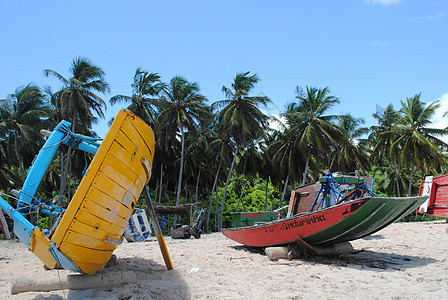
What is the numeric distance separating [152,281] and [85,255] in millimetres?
1696

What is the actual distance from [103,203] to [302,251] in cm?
559

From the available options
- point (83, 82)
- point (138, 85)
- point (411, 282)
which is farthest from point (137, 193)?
point (138, 85)

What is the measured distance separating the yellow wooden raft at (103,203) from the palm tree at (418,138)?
86.8 feet

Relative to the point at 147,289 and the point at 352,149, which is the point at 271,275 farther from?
the point at 352,149

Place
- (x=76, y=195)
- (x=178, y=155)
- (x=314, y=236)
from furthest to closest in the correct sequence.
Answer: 1. (x=178, y=155)
2. (x=314, y=236)
3. (x=76, y=195)

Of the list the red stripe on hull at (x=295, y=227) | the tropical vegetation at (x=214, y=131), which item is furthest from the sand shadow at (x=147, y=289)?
the tropical vegetation at (x=214, y=131)

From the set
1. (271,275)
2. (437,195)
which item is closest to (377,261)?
(271,275)

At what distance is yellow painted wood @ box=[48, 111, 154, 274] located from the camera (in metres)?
4.72

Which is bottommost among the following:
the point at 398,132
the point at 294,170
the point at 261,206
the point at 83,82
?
the point at 261,206

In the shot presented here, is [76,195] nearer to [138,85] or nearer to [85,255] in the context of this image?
[85,255]

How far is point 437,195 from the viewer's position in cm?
1593

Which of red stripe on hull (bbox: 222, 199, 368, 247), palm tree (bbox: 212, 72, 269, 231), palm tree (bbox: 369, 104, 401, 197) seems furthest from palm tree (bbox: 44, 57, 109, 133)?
palm tree (bbox: 369, 104, 401, 197)

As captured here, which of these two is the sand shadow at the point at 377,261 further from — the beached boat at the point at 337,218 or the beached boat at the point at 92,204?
the beached boat at the point at 92,204

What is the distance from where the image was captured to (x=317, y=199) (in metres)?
9.55
